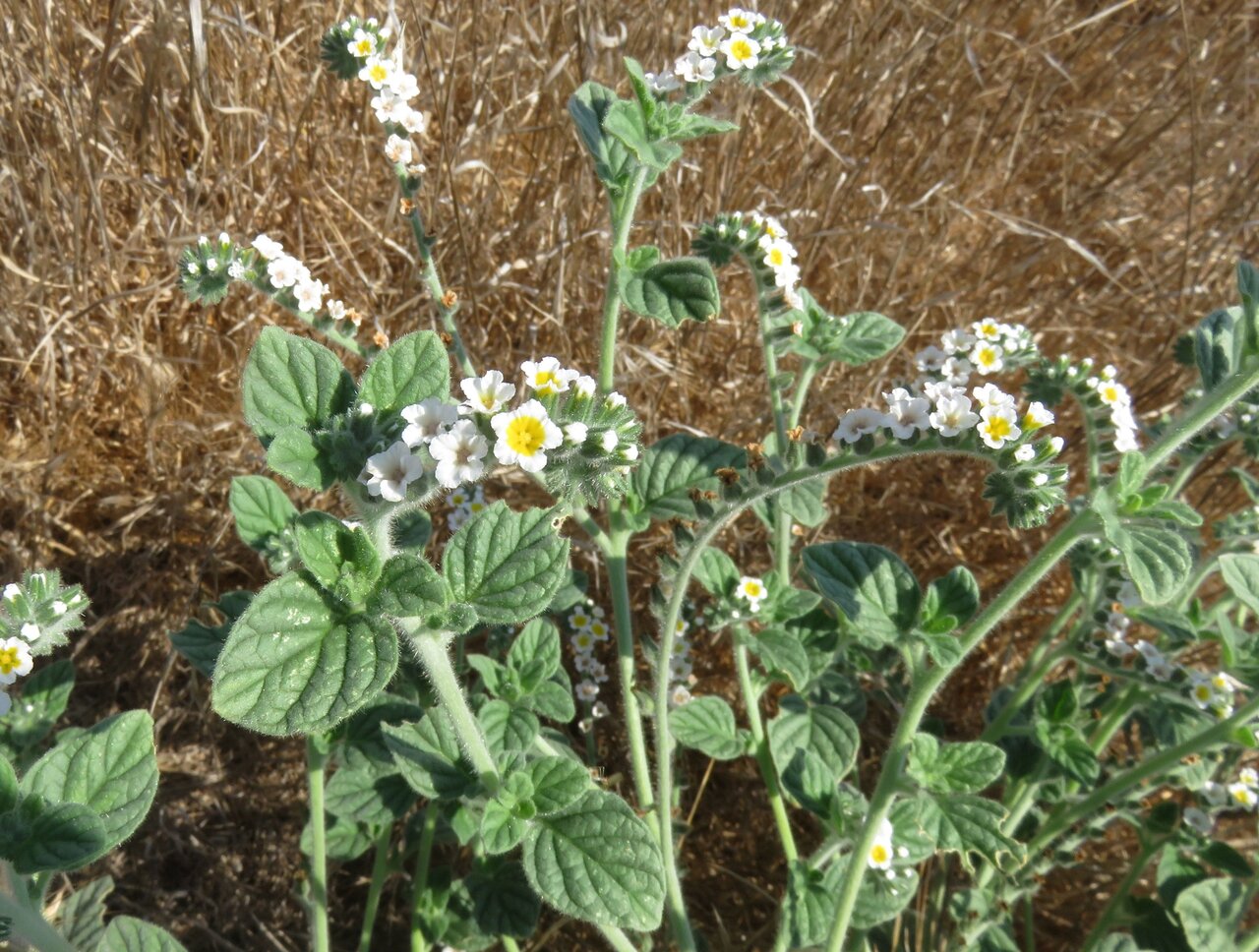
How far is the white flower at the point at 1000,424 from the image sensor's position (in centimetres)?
141


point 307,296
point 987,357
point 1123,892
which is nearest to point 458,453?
point 307,296

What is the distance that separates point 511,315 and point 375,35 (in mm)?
1049

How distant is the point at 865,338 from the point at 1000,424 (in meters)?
0.57

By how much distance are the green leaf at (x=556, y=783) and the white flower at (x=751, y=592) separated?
1.82ft

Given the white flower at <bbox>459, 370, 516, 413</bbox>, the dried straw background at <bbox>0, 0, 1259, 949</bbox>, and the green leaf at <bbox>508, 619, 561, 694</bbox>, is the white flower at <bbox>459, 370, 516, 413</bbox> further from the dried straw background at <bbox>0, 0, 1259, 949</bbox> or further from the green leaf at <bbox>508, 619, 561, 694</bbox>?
the dried straw background at <bbox>0, 0, 1259, 949</bbox>

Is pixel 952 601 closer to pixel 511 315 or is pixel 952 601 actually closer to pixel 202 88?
pixel 511 315

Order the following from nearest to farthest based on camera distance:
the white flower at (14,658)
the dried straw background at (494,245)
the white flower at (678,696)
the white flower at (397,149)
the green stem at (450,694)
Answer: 1. the green stem at (450,694)
2. the white flower at (14,658)
3. the white flower at (397,149)
4. the white flower at (678,696)
5. the dried straw background at (494,245)

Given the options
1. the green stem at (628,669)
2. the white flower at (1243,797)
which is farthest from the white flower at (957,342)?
the white flower at (1243,797)

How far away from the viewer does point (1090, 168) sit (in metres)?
3.55

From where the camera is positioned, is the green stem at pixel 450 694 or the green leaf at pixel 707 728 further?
the green leaf at pixel 707 728

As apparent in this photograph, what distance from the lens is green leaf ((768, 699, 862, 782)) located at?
6.18 ft

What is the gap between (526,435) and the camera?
3.97ft

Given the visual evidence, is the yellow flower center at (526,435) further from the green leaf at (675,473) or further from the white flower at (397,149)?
the white flower at (397,149)

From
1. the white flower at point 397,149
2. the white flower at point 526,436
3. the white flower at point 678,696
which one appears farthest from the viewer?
the white flower at point 678,696
